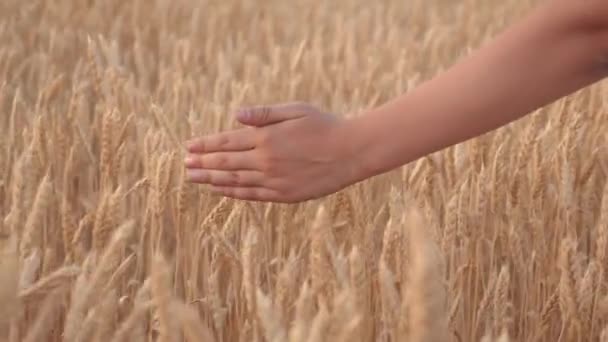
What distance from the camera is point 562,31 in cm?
→ 82

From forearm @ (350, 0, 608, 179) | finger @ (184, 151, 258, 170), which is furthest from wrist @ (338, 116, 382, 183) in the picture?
finger @ (184, 151, 258, 170)

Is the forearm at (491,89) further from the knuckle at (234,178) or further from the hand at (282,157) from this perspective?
the knuckle at (234,178)

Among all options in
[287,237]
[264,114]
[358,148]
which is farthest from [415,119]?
[287,237]

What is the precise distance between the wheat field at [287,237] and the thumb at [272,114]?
0.12 meters

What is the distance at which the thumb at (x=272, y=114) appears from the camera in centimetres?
97

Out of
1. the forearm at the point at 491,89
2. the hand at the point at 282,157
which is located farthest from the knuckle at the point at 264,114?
the forearm at the point at 491,89

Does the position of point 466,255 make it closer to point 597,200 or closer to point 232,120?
point 597,200

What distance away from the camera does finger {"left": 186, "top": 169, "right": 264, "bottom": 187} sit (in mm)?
978

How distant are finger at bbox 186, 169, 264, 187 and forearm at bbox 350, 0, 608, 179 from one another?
12 centimetres

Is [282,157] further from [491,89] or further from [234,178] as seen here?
[491,89]

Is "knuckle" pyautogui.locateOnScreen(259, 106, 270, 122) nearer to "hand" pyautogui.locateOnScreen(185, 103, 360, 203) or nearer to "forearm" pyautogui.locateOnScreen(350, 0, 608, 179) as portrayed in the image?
"hand" pyautogui.locateOnScreen(185, 103, 360, 203)

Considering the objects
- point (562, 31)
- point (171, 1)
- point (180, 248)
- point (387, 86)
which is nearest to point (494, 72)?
point (562, 31)

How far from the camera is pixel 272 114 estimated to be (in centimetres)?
97

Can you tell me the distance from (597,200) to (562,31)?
70cm
